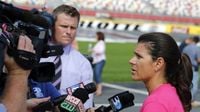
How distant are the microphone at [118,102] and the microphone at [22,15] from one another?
0.67m

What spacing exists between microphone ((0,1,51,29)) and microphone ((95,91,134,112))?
26.3 inches

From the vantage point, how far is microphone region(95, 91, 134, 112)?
277 centimetres

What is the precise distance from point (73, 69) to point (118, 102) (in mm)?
1231

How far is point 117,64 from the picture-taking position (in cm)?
2088

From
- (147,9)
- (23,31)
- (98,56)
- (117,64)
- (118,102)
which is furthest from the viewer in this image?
(147,9)

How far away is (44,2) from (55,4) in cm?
69

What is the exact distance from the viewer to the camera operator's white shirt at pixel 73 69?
3955mm

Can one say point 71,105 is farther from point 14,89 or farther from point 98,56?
point 98,56

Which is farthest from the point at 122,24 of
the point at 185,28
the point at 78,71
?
the point at 78,71

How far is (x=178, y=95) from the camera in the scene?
10.2 feet

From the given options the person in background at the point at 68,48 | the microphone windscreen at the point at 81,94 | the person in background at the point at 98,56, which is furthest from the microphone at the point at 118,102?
the person in background at the point at 98,56

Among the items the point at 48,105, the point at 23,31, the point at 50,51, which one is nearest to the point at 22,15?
the point at 23,31

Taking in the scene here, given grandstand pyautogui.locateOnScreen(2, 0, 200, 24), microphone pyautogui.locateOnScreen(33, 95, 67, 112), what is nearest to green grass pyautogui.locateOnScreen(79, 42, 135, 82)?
grandstand pyautogui.locateOnScreen(2, 0, 200, 24)

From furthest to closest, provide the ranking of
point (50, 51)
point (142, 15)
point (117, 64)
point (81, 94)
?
point (142, 15) < point (117, 64) < point (81, 94) < point (50, 51)
